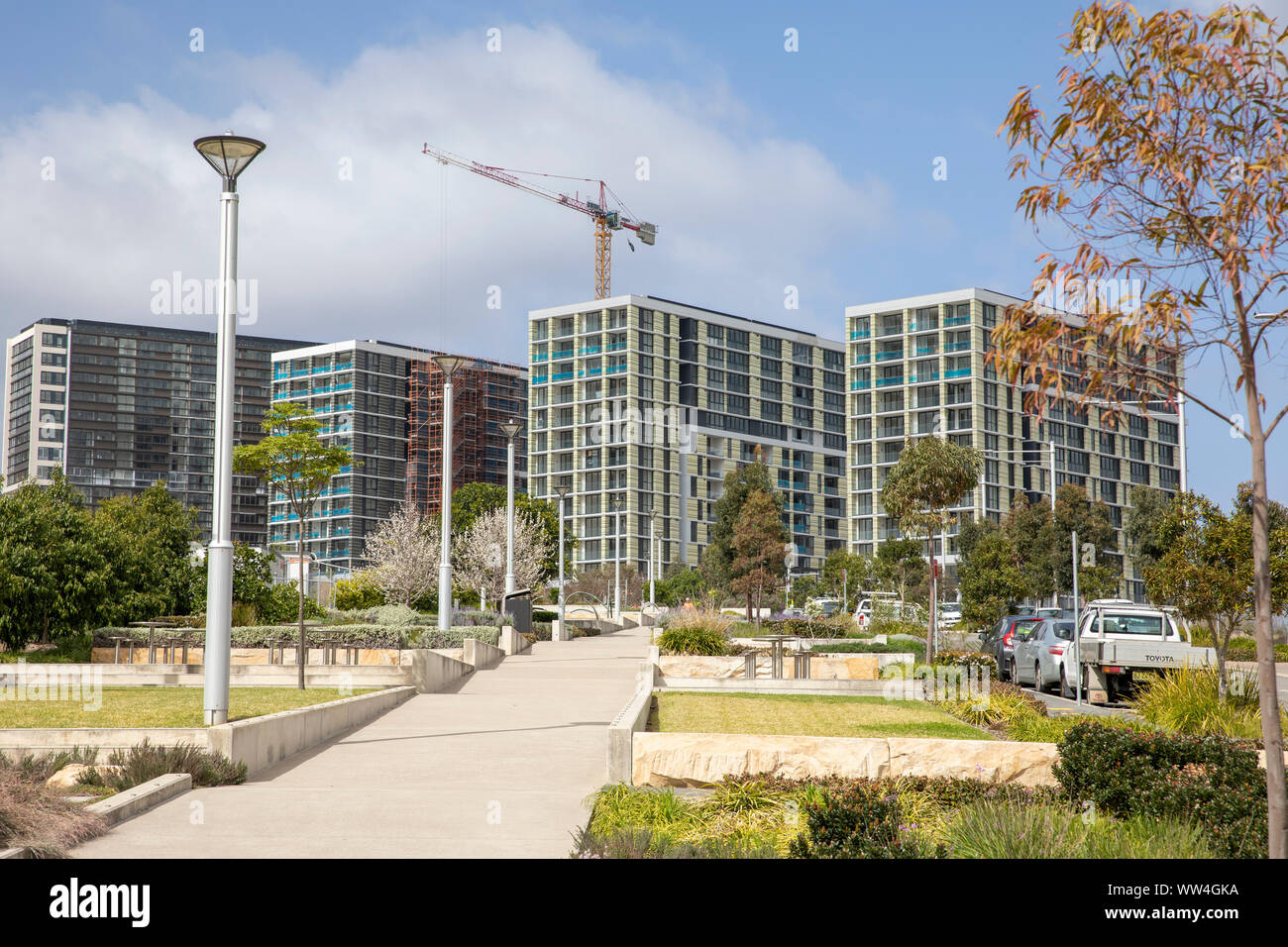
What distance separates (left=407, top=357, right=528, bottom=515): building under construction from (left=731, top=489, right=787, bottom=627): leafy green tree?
331 feet

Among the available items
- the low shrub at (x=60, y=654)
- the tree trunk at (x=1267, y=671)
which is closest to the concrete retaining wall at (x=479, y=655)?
the low shrub at (x=60, y=654)

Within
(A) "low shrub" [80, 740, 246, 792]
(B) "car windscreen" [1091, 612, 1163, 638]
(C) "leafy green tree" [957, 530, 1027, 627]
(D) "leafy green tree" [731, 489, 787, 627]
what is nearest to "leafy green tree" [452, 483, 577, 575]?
(D) "leafy green tree" [731, 489, 787, 627]

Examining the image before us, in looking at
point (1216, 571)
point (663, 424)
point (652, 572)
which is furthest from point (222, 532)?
point (663, 424)

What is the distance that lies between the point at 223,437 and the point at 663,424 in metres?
110

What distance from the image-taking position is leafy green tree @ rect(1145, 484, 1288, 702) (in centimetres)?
1745

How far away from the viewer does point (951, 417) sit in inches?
4486

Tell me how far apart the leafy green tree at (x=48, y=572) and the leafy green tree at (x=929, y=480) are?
17.8m

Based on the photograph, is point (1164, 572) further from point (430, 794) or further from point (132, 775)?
point (132, 775)

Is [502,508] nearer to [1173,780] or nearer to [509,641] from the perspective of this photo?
[509,641]

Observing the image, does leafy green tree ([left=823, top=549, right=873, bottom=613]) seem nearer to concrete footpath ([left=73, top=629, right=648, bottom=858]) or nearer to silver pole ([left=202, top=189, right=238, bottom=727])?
concrete footpath ([left=73, top=629, right=648, bottom=858])

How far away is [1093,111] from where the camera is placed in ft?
22.1

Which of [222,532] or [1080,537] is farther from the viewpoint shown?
[1080,537]

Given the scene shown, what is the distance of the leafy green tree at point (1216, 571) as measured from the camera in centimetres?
1745

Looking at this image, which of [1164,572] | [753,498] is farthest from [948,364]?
[1164,572]
